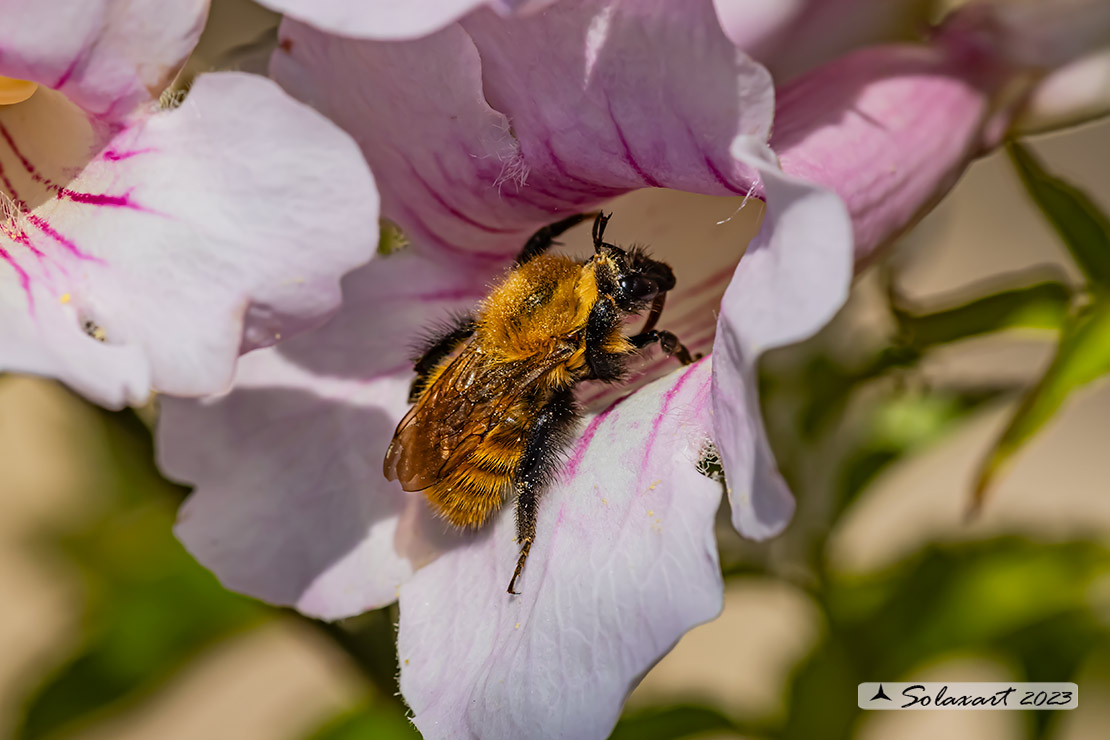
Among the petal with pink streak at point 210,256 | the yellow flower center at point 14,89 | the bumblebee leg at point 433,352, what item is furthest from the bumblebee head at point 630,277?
the yellow flower center at point 14,89

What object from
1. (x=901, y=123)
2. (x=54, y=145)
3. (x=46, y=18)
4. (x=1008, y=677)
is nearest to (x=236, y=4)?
(x=54, y=145)

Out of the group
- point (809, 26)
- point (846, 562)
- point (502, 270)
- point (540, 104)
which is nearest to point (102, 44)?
point (540, 104)

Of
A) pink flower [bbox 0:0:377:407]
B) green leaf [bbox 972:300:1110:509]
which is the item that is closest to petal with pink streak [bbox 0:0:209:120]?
pink flower [bbox 0:0:377:407]

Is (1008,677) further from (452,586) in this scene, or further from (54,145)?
(54,145)

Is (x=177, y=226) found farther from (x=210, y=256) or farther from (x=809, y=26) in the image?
(x=809, y=26)

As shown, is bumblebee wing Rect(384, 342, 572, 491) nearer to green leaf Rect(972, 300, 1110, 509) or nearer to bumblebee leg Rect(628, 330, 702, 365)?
bumblebee leg Rect(628, 330, 702, 365)

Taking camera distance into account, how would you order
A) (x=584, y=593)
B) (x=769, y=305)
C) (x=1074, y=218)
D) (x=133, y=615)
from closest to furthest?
(x=769, y=305), (x=584, y=593), (x=1074, y=218), (x=133, y=615)
